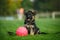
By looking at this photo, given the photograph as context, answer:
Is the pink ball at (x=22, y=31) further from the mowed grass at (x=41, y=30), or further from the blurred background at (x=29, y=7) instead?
the blurred background at (x=29, y=7)

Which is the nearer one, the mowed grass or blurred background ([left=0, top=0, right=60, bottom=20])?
the mowed grass

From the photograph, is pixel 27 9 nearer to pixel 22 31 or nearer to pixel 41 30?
pixel 41 30

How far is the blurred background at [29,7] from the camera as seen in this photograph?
3037 mm

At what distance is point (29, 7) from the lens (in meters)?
3.01

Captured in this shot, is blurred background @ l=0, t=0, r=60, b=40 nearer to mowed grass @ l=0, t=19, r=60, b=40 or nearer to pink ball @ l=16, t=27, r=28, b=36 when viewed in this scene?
mowed grass @ l=0, t=19, r=60, b=40

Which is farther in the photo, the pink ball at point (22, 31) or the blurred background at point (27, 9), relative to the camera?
the blurred background at point (27, 9)

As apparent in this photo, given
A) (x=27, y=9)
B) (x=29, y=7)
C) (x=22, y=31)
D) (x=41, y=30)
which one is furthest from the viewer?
(x=29, y=7)

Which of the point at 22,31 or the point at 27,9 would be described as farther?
the point at 27,9

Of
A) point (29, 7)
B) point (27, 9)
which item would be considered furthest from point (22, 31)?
point (29, 7)

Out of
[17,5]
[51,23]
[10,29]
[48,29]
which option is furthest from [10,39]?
[17,5]

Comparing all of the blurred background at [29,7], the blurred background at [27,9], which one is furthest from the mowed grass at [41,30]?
the blurred background at [29,7]

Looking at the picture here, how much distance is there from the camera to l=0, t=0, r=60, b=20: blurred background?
120 inches

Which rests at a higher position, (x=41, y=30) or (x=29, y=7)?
(x=29, y=7)

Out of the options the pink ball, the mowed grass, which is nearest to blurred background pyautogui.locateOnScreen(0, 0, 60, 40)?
the mowed grass
